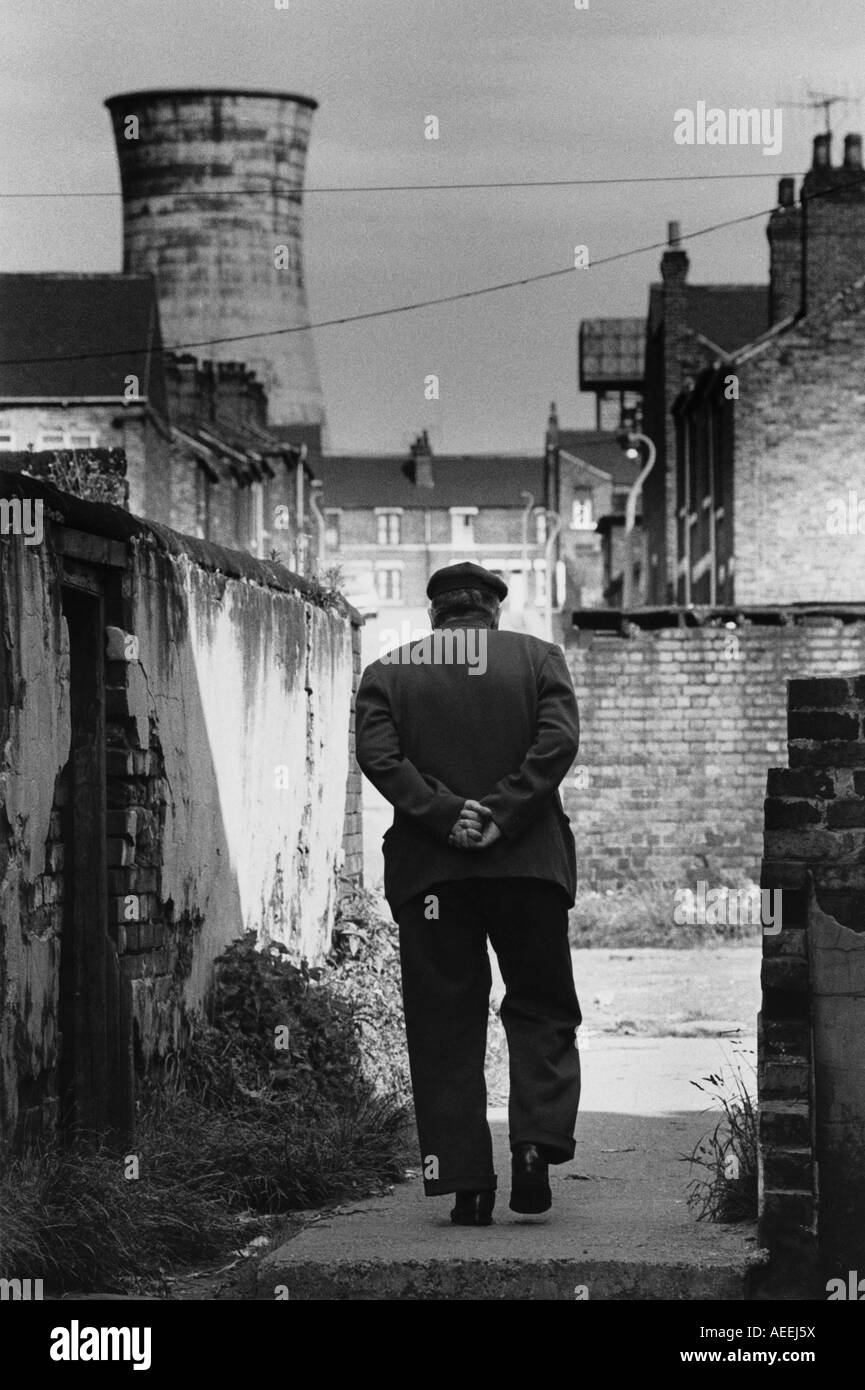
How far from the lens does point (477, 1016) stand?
21.7 ft

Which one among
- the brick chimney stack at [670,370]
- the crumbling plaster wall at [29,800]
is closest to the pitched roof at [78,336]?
the brick chimney stack at [670,370]

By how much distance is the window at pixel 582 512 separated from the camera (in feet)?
257

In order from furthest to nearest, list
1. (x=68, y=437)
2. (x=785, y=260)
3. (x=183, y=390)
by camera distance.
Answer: (x=183, y=390) < (x=68, y=437) < (x=785, y=260)

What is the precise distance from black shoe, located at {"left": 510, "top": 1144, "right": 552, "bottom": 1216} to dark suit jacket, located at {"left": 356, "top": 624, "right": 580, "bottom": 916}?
2.47ft

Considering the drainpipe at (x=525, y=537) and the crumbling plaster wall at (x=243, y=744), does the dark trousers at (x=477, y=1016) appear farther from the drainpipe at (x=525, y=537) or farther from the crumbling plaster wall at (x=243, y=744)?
the drainpipe at (x=525, y=537)

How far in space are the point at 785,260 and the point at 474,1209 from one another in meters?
32.7

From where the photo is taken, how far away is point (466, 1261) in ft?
19.8

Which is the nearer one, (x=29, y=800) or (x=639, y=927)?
(x=29, y=800)

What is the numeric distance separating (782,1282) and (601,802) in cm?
1593

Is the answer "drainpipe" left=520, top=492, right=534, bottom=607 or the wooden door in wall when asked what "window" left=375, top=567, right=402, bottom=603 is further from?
the wooden door in wall

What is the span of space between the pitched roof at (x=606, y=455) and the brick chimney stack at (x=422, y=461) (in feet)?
16.0

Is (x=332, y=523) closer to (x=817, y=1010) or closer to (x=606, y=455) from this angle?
(x=606, y=455)

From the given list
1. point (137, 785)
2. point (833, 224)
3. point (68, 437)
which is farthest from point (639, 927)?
point (68, 437)
